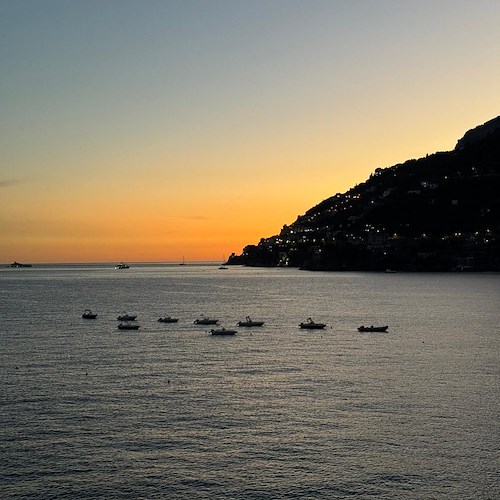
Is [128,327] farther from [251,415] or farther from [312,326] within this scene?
[251,415]

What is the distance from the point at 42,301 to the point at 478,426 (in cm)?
15174

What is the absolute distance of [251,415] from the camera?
49.8 meters

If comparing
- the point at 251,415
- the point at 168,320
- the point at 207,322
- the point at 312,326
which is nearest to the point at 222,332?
the point at 207,322

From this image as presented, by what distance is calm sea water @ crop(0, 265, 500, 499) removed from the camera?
118ft

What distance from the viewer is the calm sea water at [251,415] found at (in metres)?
36.1

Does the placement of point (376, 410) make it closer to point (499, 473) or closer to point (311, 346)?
point (499, 473)

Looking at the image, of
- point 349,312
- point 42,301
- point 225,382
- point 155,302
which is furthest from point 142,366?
point 42,301

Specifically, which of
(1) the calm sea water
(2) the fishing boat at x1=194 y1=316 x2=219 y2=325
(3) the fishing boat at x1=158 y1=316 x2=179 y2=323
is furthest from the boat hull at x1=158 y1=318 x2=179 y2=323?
(1) the calm sea water

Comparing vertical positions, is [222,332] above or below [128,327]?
above

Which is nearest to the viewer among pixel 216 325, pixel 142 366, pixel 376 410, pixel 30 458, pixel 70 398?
pixel 30 458

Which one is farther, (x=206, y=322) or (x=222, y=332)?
(x=206, y=322)

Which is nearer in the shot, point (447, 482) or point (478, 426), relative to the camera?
point (447, 482)

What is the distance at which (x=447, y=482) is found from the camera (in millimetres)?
35906

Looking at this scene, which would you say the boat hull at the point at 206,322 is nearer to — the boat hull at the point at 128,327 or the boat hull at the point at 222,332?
the boat hull at the point at 128,327
